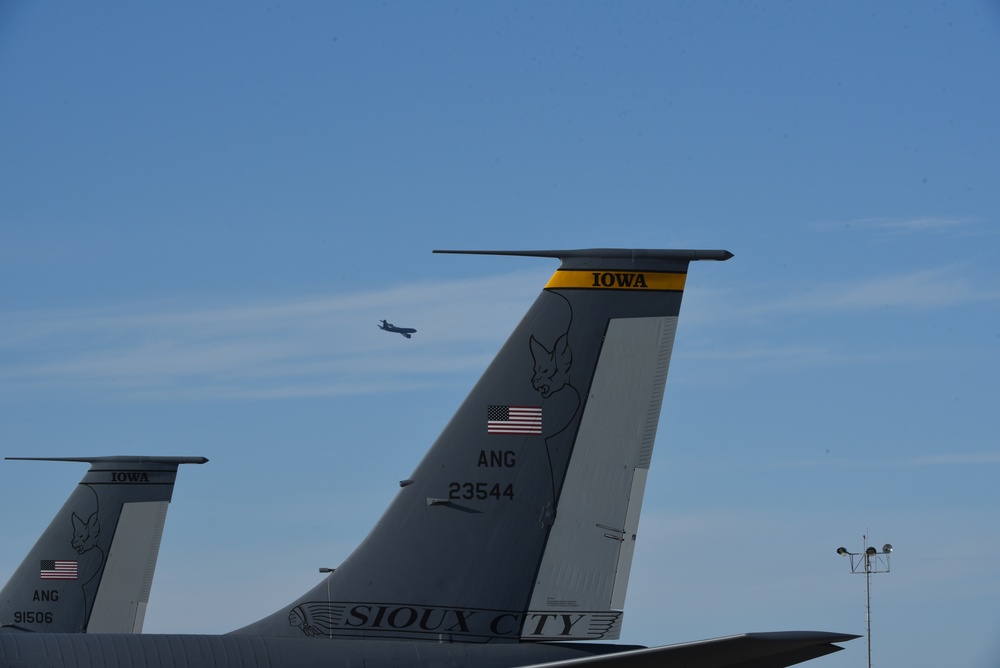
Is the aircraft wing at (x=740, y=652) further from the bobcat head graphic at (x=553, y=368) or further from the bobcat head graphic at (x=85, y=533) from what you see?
the bobcat head graphic at (x=85, y=533)

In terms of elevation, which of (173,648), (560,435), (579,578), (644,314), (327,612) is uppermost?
(644,314)

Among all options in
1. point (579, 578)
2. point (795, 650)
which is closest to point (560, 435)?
point (579, 578)

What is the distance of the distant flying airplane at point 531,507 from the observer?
1276 cm

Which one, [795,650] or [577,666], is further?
[577,666]

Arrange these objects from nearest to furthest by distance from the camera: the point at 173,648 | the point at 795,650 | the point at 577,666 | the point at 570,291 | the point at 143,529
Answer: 1. the point at 795,650
2. the point at 577,666
3. the point at 173,648
4. the point at 570,291
5. the point at 143,529

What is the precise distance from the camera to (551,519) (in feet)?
43.0

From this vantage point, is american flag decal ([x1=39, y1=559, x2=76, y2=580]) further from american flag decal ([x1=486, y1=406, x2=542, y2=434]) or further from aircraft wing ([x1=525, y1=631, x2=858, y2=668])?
aircraft wing ([x1=525, y1=631, x2=858, y2=668])

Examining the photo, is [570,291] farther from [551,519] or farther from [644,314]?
[551,519]

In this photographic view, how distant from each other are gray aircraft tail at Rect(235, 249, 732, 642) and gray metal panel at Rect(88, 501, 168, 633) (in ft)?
38.4

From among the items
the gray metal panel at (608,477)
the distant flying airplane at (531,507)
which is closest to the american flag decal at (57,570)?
the distant flying airplane at (531,507)

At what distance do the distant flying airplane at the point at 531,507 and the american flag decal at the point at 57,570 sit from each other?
12.4 meters

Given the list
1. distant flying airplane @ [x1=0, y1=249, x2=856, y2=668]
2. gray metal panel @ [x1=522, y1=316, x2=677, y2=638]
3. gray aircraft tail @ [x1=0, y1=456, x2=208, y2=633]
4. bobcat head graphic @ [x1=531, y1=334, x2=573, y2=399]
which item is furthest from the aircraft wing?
gray aircraft tail @ [x1=0, y1=456, x2=208, y2=633]

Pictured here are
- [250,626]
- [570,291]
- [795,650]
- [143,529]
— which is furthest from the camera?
[143,529]

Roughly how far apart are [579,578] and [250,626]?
3.28 m
